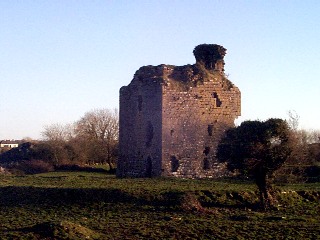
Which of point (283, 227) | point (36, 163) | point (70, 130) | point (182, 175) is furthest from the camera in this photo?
point (70, 130)

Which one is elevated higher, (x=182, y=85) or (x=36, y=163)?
(x=182, y=85)

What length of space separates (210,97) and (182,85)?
186cm

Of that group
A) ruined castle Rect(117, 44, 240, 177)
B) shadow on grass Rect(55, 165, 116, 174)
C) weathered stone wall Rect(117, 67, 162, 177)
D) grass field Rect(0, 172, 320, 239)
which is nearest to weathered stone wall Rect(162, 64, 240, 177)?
ruined castle Rect(117, 44, 240, 177)

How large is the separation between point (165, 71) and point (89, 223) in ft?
46.6

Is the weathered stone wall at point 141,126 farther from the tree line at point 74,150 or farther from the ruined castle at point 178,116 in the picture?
the tree line at point 74,150

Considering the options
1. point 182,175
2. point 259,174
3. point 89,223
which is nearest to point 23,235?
point 89,223

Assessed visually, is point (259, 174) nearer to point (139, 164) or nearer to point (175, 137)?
point (175, 137)

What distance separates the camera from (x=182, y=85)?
26703 mm

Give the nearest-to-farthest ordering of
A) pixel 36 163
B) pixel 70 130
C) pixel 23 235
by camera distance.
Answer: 1. pixel 23 235
2. pixel 36 163
3. pixel 70 130

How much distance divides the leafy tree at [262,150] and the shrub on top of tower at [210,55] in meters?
11.4

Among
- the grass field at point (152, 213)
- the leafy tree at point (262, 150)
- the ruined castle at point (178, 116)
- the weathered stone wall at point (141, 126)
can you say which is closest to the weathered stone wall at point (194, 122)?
the ruined castle at point (178, 116)

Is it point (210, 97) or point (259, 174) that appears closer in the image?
point (259, 174)

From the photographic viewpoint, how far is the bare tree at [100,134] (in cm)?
4638

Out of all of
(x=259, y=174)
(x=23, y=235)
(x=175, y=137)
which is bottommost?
(x=23, y=235)
